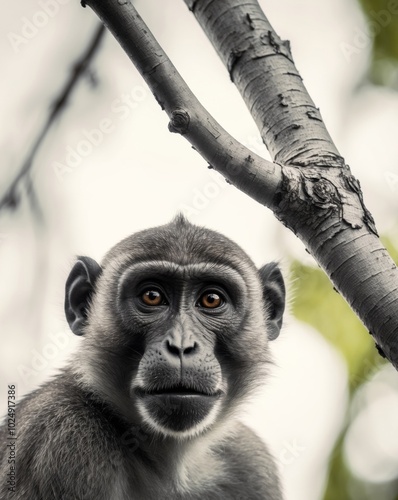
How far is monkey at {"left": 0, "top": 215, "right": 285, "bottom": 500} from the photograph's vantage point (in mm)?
5074

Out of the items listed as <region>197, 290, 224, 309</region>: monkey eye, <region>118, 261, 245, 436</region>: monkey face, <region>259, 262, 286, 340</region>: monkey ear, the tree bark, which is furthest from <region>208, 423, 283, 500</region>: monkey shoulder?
the tree bark

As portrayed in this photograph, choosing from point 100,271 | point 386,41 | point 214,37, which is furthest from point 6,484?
point 386,41

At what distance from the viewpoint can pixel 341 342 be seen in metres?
6.39

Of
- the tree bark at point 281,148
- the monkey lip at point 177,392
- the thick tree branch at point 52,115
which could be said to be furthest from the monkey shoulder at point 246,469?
the thick tree branch at point 52,115

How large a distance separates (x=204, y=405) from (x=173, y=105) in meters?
2.43

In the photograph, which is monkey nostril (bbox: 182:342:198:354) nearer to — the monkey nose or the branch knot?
the monkey nose

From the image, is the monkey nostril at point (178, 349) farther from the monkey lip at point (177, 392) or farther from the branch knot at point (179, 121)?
the branch knot at point (179, 121)

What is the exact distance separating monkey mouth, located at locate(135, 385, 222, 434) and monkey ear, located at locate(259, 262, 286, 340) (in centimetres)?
148

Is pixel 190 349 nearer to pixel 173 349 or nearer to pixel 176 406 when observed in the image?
pixel 173 349

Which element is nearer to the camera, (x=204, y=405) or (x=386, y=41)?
(x=204, y=405)

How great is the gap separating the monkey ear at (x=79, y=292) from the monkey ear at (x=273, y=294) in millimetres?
1610

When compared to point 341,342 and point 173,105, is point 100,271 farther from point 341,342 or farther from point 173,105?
point 173,105

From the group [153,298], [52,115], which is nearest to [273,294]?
[153,298]

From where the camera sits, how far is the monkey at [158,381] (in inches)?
200
